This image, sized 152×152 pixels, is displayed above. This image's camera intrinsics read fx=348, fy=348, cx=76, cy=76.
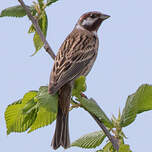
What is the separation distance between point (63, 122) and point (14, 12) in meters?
1.32

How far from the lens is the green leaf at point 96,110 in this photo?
9.09 feet

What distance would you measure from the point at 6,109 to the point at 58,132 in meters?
1.08

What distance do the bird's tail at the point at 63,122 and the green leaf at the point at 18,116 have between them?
674 millimetres

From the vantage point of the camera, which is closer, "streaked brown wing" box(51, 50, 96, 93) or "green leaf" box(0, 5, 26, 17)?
"green leaf" box(0, 5, 26, 17)

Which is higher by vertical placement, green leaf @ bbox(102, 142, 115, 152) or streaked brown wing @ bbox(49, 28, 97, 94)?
streaked brown wing @ bbox(49, 28, 97, 94)

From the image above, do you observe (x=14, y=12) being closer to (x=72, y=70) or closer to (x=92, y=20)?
(x=72, y=70)

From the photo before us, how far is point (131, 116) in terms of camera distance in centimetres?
277

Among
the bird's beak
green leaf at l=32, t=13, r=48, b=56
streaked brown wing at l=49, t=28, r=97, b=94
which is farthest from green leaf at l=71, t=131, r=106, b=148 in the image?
the bird's beak

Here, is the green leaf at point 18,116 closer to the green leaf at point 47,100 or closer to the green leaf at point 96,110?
Result: the green leaf at point 47,100

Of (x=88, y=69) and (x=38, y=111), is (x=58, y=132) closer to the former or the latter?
(x=38, y=111)

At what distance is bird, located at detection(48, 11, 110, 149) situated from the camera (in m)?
3.73

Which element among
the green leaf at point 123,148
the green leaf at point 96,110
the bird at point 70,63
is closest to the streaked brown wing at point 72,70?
the bird at point 70,63

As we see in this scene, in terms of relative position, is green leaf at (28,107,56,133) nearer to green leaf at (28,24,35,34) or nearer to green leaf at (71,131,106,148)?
green leaf at (71,131,106,148)

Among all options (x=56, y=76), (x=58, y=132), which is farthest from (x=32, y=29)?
(x=58, y=132)
